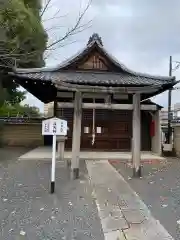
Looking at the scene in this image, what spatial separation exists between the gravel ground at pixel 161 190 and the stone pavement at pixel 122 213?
146 millimetres

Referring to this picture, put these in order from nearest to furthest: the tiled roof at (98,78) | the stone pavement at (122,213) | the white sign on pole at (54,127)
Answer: the stone pavement at (122,213)
the white sign on pole at (54,127)
the tiled roof at (98,78)

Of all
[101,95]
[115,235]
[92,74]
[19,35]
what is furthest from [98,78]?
[115,235]

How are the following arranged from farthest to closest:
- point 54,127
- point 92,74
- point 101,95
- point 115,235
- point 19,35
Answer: point 92,74, point 19,35, point 101,95, point 54,127, point 115,235

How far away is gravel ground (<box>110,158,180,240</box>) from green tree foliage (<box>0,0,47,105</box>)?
4.65 metres

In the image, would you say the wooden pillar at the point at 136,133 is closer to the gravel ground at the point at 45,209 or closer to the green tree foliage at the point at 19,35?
the gravel ground at the point at 45,209

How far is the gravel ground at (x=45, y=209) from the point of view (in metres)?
4.33

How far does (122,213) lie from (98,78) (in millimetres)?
8002

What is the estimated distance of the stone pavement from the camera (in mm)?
4320

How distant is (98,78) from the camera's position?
495 inches

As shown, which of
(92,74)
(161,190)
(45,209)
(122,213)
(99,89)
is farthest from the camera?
(92,74)

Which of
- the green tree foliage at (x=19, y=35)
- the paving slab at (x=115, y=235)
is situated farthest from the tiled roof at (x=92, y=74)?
the paving slab at (x=115, y=235)

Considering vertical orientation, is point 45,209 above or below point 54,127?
below

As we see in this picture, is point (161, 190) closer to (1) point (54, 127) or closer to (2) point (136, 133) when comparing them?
(2) point (136, 133)

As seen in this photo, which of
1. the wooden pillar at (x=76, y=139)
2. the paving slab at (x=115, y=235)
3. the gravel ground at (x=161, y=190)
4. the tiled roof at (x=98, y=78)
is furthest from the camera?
the tiled roof at (x=98, y=78)
